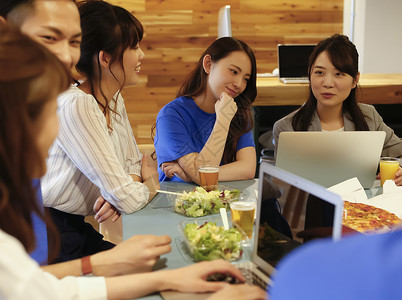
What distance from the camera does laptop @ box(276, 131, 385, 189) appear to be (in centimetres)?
165

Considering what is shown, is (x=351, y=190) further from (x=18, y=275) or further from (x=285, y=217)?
(x=18, y=275)

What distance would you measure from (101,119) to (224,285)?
2.56 feet

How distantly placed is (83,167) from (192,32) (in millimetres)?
4068

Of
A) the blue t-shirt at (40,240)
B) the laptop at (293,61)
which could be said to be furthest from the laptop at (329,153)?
the laptop at (293,61)

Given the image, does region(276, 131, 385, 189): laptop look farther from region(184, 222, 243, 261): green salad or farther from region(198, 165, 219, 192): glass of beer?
region(184, 222, 243, 261): green salad

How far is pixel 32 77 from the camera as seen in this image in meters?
0.73

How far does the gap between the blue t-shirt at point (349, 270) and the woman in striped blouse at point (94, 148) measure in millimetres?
1154

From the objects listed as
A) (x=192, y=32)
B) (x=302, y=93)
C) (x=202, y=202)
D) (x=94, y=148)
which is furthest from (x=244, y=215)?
(x=192, y=32)

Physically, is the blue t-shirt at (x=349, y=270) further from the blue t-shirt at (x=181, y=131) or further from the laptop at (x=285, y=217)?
the blue t-shirt at (x=181, y=131)

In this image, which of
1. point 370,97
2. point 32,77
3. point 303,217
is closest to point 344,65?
point 370,97

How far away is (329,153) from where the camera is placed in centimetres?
168

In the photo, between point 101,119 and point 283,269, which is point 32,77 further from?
point 101,119

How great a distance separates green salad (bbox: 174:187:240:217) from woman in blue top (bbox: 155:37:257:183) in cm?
39

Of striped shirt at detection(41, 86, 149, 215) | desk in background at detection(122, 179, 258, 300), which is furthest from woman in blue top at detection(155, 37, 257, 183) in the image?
striped shirt at detection(41, 86, 149, 215)
